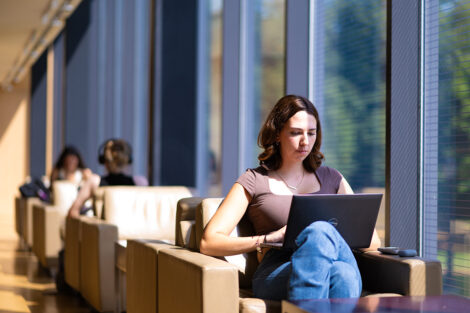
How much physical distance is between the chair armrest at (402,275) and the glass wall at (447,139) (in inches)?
13.5

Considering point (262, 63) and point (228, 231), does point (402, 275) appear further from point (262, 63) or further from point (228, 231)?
point (262, 63)

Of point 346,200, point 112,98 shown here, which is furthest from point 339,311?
point 112,98

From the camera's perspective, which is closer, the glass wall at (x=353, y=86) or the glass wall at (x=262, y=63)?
the glass wall at (x=353, y=86)

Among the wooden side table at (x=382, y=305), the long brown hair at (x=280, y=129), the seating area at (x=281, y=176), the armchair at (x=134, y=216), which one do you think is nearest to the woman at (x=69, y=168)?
the seating area at (x=281, y=176)

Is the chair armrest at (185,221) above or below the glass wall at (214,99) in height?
below

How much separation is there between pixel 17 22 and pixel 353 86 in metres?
7.91

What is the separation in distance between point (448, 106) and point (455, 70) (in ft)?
0.47

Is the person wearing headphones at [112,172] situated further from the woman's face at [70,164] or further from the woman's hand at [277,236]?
the woman's hand at [277,236]

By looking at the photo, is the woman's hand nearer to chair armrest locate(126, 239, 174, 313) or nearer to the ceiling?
chair armrest locate(126, 239, 174, 313)

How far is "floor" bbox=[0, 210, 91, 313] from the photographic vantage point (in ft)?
15.5

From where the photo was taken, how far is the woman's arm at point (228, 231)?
8.48ft

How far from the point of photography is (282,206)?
266 centimetres

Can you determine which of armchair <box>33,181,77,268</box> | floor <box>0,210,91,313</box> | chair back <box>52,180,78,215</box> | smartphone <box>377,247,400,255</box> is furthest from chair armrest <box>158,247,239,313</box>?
chair back <box>52,180,78,215</box>

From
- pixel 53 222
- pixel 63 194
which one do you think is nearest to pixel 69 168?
pixel 63 194
